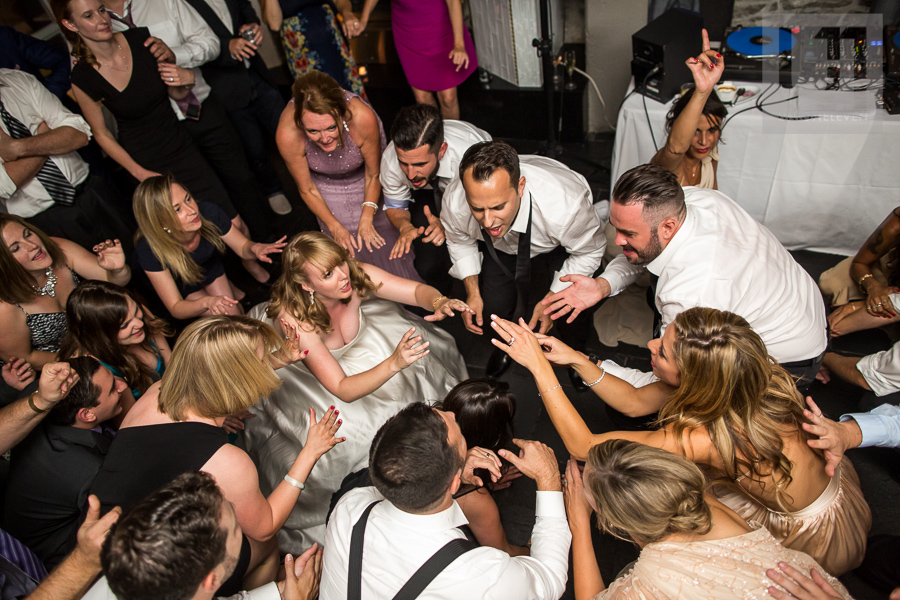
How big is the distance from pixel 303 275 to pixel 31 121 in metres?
→ 1.87

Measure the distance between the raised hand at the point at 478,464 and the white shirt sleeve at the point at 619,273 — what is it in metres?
1.05

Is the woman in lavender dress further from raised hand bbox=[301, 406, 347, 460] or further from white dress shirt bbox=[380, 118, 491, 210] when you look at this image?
raised hand bbox=[301, 406, 347, 460]

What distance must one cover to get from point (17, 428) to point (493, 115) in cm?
370

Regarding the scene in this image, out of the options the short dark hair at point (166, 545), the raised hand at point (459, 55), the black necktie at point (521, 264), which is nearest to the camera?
the short dark hair at point (166, 545)

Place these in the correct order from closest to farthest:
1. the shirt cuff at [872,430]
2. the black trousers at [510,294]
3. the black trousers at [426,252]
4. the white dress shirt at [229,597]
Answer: the white dress shirt at [229,597] → the shirt cuff at [872,430] → the black trousers at [510,294] → the black trousers at [426,252]

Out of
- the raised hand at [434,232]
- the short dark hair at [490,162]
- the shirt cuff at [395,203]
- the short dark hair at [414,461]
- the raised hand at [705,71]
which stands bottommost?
the raised hand at [434,232]

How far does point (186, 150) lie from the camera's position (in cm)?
334

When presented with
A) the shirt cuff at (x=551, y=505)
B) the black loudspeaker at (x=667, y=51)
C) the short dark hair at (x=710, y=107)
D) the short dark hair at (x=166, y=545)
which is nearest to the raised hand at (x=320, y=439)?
the short dark hair at (x=166, y=545)

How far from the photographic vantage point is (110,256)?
8.86 ft

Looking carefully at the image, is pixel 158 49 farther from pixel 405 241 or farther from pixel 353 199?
pixel 405 241

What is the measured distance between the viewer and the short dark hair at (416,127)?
2.49 m

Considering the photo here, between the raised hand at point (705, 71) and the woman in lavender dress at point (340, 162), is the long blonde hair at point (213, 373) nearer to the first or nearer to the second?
the woman in lavender dress at point (340, 162)

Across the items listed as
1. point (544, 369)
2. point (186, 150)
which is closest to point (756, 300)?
point (544, 369)

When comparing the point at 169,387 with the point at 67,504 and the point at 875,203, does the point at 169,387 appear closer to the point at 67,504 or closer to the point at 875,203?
the point at 67,504
